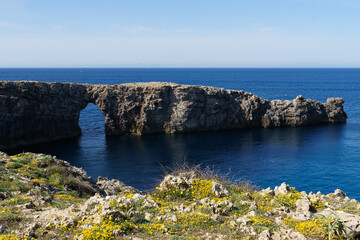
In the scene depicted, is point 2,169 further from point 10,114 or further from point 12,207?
point 10,114

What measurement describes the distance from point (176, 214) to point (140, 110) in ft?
196

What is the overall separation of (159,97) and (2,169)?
53351 mm

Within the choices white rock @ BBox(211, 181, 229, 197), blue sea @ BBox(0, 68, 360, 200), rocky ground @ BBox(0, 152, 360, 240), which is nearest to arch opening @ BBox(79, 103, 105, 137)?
blue sea @ BBox(0, 68, 360, 200)

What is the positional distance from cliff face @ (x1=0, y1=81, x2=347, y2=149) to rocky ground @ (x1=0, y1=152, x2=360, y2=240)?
4573 centimetres

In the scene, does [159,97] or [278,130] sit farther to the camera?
[278,130]

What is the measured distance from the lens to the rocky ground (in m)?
14.2

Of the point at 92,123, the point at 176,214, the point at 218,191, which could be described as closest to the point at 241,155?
the point at 218,191

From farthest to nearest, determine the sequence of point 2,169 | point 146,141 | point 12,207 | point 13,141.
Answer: point 146,141
point 13,141
point 2,169
point 12,207

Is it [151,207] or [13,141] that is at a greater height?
[151,207]

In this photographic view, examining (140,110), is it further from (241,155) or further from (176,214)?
(176,214)

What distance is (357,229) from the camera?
14305mm

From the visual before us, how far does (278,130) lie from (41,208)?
70.8 metres

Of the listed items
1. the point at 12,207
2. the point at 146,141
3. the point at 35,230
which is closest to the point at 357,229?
the point at 35,230

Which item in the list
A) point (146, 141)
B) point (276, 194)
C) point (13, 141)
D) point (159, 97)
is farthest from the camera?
point (159, 97)
